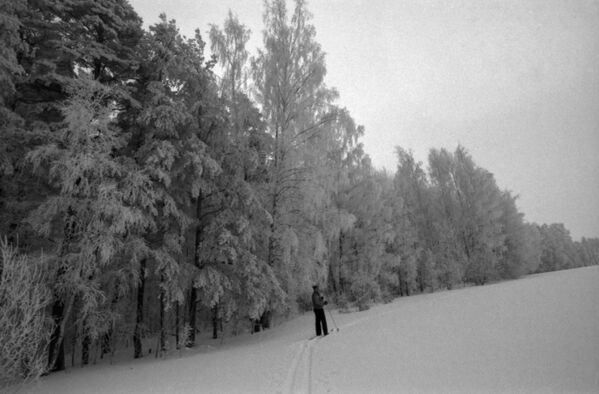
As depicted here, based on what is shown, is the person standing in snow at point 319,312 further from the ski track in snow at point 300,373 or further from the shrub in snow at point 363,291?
the shrub in snow at point 363,291

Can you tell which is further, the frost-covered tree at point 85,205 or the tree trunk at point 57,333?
the tree trunk at point 57,333

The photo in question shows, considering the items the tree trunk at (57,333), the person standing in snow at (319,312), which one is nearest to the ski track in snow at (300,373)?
the person standing in snow at (319,312)

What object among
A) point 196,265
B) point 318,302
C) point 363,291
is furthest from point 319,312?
point 363,291

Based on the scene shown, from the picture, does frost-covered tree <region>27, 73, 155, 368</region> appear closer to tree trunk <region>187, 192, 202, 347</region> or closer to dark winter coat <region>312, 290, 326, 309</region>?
tree trunk <region>187, 192, 202, 347</region>

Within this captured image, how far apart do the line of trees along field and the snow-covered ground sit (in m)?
2.38

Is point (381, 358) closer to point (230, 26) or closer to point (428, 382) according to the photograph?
point (428, 382)

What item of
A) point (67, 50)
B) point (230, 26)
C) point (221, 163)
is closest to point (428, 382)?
point (221, 163)

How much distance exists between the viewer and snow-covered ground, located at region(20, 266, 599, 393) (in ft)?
12.9

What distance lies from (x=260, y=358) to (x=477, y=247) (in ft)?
90.0

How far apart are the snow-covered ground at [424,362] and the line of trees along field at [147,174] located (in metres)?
2.38

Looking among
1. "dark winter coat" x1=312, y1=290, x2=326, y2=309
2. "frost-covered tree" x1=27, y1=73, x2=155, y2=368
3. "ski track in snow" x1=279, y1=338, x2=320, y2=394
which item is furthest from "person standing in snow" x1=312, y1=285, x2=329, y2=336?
"frost-covered tree" x1=27, y1=73, x2=155, y2=368

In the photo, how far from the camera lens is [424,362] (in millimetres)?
4984

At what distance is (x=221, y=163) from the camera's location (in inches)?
474

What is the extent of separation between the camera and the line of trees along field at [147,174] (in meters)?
8.49
